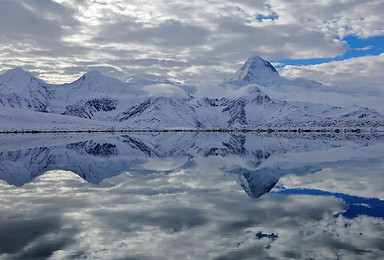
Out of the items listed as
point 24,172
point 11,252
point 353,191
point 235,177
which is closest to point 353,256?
point 11,252

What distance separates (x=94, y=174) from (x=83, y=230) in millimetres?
24363

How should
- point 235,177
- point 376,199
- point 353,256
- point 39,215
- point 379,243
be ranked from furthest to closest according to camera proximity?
point 235,177 < point 376,199 < point 39,215 < point 379,243 < point 353,256

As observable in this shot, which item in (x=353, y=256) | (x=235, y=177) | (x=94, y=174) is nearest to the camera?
(x=353, y=256)

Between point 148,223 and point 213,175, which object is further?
point 213,175

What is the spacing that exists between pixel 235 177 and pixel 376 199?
51.4 feet

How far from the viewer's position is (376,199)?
29.1 meters

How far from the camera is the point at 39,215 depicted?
2481 centimetres

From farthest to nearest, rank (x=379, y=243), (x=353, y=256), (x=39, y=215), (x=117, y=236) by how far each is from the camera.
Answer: (x=39, y=215), (x=117, y=236), (x=379, y=243), (x=353, y=256)

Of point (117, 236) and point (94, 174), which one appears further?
point (94, 174)

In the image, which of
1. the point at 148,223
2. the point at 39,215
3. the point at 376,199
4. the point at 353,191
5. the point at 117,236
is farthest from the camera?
the point at 353,191

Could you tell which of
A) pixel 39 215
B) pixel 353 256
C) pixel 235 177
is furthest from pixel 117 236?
pixel 235 177

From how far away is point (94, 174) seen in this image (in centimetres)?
4500

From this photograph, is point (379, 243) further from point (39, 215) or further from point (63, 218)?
point (39, 215)

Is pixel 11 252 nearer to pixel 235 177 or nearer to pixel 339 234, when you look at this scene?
pixel 339 234
